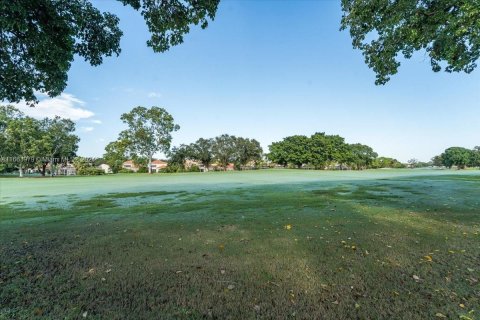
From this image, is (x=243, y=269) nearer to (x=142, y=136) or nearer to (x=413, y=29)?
(x=413, y=29)

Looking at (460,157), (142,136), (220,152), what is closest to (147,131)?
(142,136)

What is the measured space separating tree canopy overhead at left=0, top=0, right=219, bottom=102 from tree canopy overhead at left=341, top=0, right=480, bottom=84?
16.2 feet

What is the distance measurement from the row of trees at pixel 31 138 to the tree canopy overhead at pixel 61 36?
46269mm

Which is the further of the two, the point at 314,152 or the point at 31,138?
the point at 314,152

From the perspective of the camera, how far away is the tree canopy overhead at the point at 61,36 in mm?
4546

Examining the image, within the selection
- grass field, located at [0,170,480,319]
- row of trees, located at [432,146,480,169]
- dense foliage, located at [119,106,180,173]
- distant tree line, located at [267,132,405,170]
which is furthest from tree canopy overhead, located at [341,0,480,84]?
row of trees, located at [432,146,480,169]

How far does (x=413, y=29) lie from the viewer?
7.15 meters

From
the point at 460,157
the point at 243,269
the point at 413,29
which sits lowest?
the point at 243,269

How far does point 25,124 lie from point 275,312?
55646mm

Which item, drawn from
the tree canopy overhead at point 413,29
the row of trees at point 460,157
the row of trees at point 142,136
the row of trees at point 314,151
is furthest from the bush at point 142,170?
the row of trees at point 460,157

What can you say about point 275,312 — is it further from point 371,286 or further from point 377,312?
point 371,286

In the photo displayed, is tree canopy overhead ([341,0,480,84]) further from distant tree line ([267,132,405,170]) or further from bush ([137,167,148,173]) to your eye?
distant tree line ([267,132,405,170])

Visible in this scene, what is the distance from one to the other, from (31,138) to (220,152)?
46053 mm

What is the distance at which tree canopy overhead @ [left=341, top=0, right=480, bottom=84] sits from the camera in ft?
21.0
